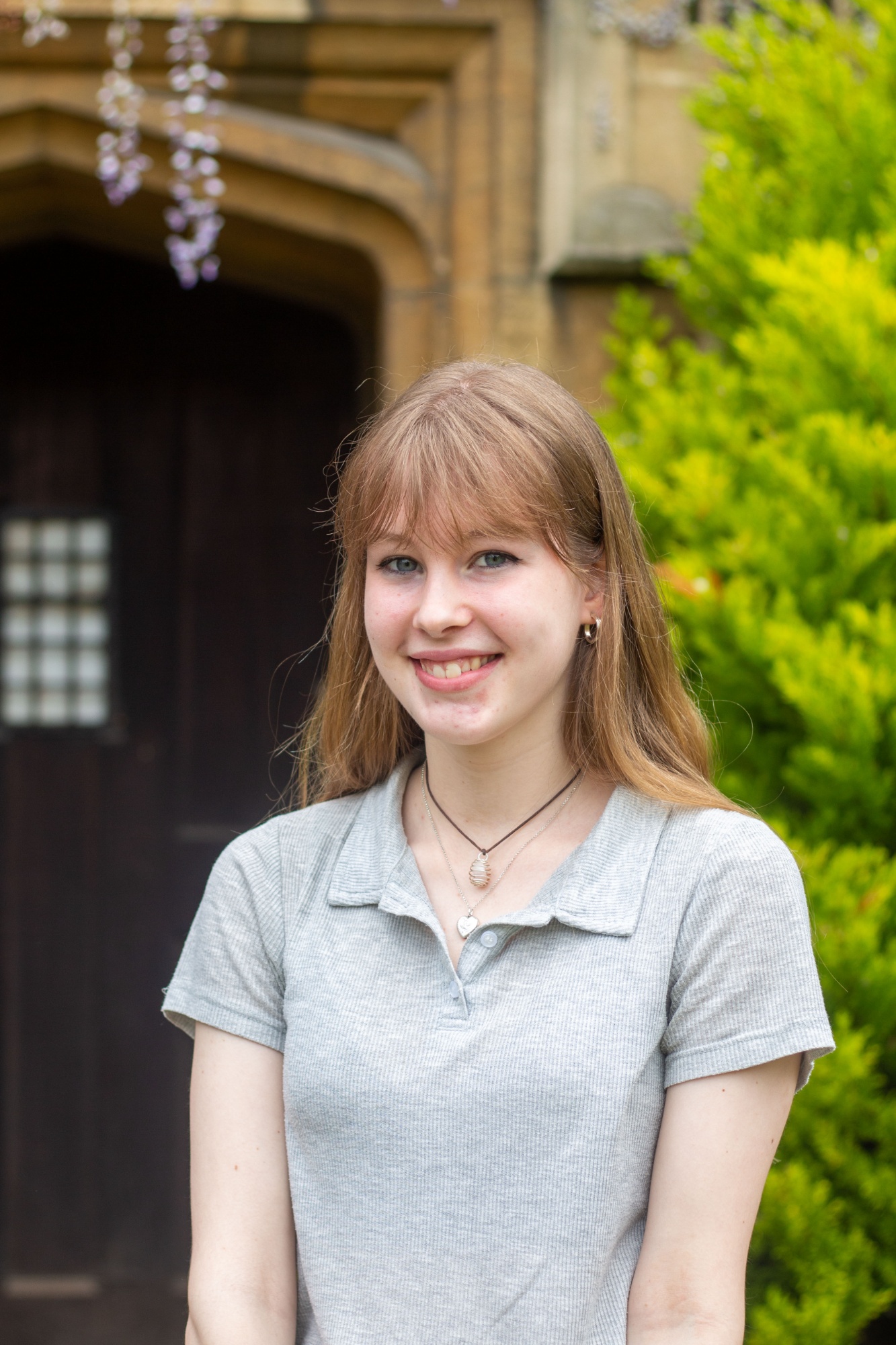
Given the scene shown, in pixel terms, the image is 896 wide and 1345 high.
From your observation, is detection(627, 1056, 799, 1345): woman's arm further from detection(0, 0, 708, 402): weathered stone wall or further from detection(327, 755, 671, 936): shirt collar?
detection(0, 0, 708, 402): weathered stone wall

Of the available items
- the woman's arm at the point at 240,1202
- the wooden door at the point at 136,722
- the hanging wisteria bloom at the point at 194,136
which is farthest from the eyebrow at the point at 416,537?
the wooden door at the point at 136,722

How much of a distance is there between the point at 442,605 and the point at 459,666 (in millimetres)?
62

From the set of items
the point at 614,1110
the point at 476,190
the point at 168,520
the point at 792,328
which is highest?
the point at 476,190

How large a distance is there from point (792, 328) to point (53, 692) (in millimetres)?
1973

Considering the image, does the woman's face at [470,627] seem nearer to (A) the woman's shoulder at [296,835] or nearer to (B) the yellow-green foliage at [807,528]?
(A) the woman's shoulder at [296,835]

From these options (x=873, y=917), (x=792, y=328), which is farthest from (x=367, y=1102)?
(x=792, y=328)

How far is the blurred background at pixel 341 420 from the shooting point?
1900mm

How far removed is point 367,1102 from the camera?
3.80ft

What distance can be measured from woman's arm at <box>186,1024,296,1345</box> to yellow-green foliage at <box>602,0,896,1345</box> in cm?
81

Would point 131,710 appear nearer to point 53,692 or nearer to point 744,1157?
point 53,692

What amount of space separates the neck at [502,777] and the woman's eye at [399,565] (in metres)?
0.18

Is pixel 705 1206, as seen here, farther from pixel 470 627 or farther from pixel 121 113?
pixel 121 113

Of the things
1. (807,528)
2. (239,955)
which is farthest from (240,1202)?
(807,528)

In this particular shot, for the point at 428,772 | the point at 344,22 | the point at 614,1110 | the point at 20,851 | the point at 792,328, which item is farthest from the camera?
the point at 20,851
